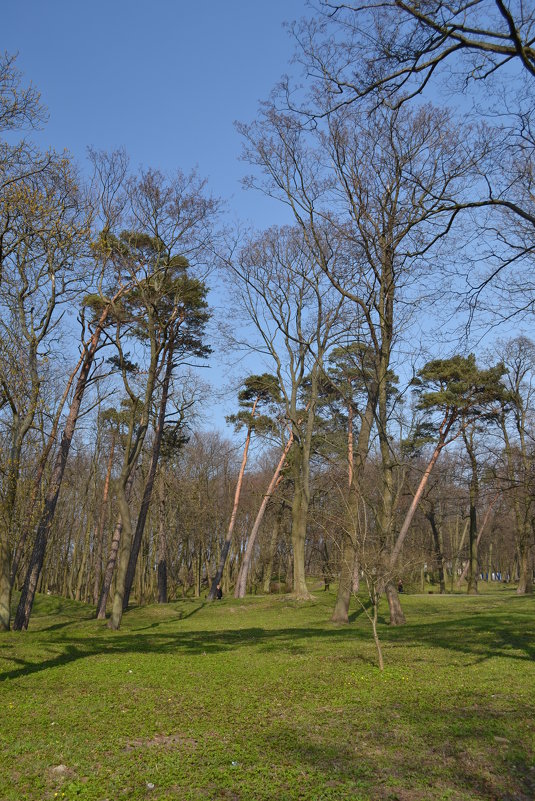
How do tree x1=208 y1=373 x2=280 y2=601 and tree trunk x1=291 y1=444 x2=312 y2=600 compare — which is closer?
tree trunk x1=291 y1=444 x2=312 y2=600

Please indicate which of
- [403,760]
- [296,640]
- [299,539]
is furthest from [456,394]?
[403,760]

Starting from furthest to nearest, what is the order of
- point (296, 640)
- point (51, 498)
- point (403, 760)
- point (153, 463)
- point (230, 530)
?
1. point (230, 530)
2. point (153, 463)
3. point (51, 498)
4. point (296, 640)
5. point (403, 760)

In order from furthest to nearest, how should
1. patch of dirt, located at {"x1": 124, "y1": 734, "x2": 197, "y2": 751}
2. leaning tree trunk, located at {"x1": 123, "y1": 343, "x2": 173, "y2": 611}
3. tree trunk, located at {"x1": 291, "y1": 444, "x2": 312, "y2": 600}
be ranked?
tree trunk, located at {"x1": 291, "y1": 444, "x2": 312, "y2": 600} → leaning tree trunk, located at {"x1": 123, "y1": 343, "x2": 173, "y2": 611} → patch of dirt, located at {"x1": 124, "y1": 734, "x2": 197, "y2": 751}

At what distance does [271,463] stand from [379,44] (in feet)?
138

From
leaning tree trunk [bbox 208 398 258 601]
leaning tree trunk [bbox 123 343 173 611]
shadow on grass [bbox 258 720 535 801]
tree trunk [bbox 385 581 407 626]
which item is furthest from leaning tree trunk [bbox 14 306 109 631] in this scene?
leaning tree trunk [bbox 208 398 258 601]

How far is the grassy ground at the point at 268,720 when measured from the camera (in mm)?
4582

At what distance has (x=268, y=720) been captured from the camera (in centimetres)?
622

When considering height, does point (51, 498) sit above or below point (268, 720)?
above

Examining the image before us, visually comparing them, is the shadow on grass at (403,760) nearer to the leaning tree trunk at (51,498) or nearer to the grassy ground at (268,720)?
the grassy ground at (268,720)

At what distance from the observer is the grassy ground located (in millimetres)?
4582

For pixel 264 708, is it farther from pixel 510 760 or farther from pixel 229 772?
pixel 510 760

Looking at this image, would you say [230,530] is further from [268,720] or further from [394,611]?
[268,720]

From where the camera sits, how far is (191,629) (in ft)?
54.1

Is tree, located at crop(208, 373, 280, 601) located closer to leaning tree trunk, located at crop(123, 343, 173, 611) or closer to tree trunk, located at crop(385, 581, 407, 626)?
leaning tree trunk, located at crop(123, 343, 173, 611)
